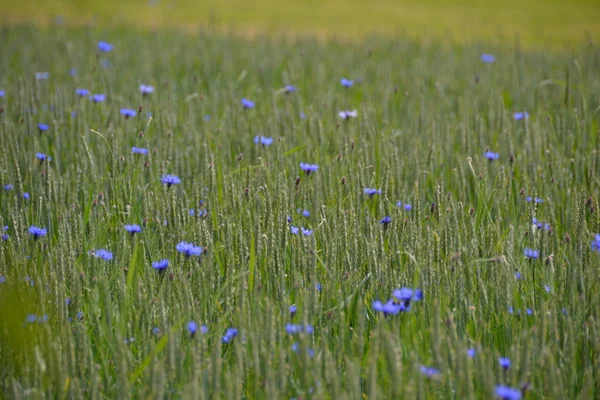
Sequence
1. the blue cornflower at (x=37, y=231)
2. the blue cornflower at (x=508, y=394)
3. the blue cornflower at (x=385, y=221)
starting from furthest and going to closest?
the blue cornflower at (x=385, y=221), the blue cornflower at (x=37, y=231), the blue cornflower at (x=508, y=394)

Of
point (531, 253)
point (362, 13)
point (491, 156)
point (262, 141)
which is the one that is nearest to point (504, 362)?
point (531, 253)

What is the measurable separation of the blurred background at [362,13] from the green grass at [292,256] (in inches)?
322

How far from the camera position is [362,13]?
1531 centimetres

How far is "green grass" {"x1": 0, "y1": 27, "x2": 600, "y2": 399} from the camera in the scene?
1820 mm

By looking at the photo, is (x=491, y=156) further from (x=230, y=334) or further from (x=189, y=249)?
(x=230, y=334)

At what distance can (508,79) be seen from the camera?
6.39 meters

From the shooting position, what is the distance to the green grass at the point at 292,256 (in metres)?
1.82

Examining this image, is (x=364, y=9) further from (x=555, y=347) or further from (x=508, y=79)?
(x=555, y=347)

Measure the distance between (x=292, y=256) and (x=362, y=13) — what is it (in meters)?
13.7

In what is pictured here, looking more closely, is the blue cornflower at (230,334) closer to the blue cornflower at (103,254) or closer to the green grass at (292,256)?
the green grass at (292,256)

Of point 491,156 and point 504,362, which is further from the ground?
point 491,156

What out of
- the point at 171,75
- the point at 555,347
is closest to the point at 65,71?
the point at 171,75

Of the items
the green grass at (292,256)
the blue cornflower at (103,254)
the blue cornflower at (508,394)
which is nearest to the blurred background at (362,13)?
the green grass at (292,256)

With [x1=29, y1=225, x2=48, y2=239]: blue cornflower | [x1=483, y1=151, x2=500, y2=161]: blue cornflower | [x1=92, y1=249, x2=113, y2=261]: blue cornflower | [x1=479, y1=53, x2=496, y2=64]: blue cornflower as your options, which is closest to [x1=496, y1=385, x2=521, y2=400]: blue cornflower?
[x1=92, y1=249, x2=113, y2=261]: blue cornflower
